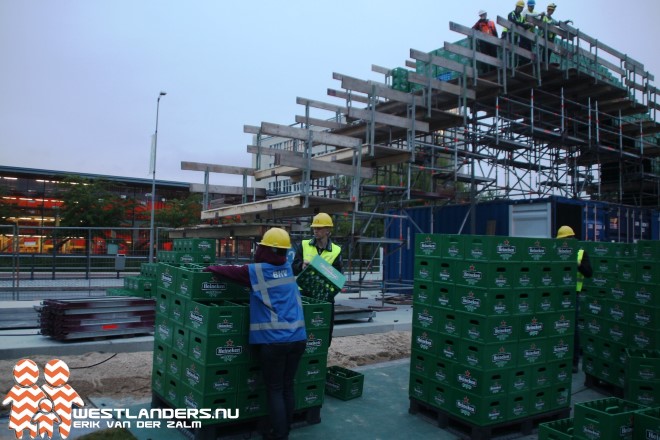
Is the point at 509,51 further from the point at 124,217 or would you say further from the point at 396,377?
the point at 124,217

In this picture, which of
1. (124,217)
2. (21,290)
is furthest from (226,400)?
(124,217)

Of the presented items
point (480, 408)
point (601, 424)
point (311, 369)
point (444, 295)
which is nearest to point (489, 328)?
point (444, 295)

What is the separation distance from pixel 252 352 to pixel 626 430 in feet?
11.6

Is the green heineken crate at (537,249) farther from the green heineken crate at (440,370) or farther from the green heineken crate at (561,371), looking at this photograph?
the green heineken crate at (440,370)

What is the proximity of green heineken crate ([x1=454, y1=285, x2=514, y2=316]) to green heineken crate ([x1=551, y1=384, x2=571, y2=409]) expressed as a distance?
128cm

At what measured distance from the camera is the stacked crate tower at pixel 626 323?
6.29m

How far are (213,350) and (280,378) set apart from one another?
0.72 m

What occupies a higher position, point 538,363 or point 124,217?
point 124,217

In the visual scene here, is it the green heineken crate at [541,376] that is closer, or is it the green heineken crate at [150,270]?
the green heineken crate at [541,376]

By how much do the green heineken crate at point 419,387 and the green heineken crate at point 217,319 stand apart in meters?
2.25

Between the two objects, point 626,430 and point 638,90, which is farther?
point 638,90

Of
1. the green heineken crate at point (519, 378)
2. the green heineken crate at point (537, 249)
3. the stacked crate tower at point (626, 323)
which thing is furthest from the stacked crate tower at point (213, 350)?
the stacked crate tower at point (626, 323)

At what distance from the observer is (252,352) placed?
205 inches

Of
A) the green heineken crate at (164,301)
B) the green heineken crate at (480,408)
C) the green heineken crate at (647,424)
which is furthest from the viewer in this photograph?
the green heineken crate at (164,301)
